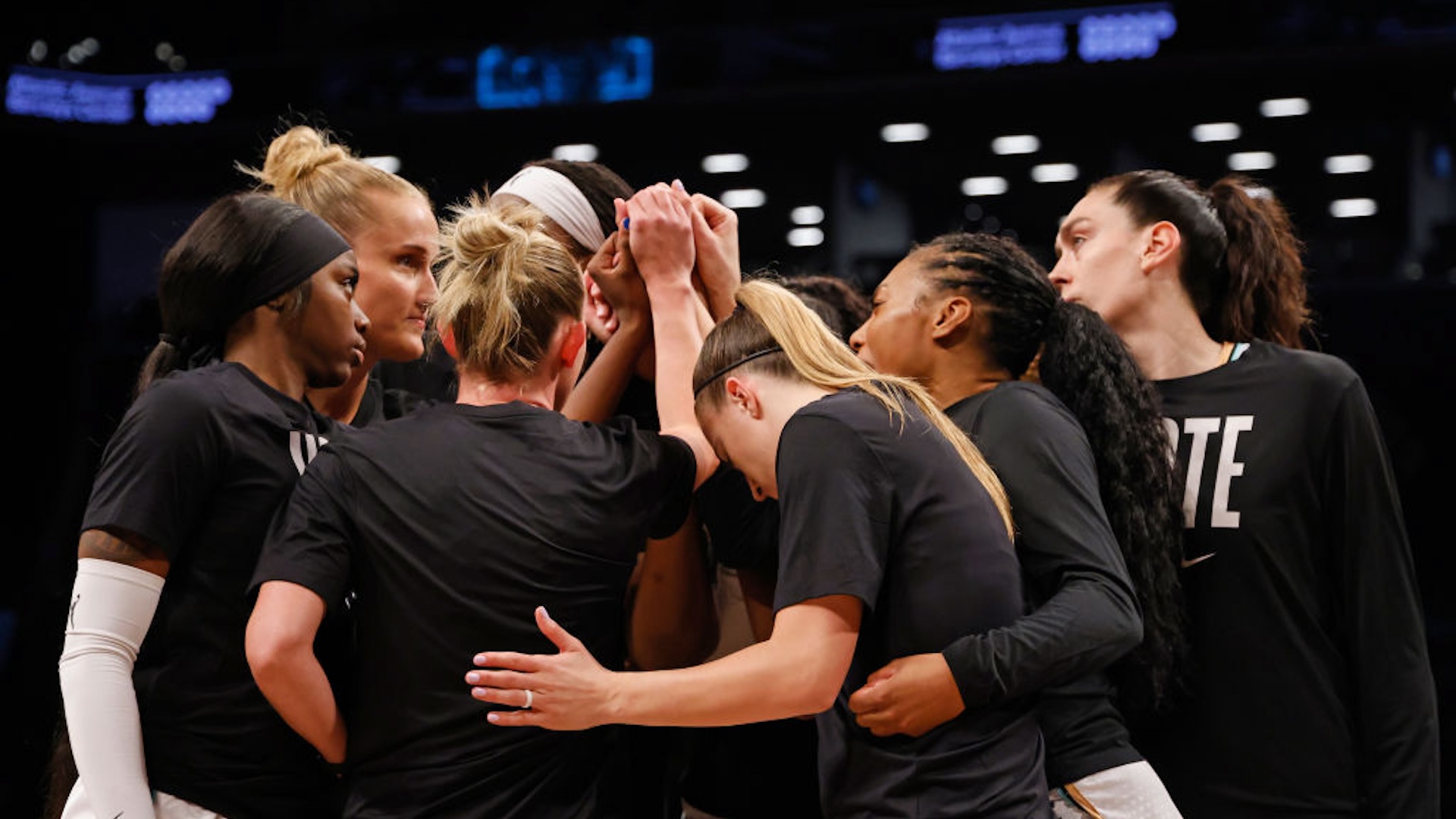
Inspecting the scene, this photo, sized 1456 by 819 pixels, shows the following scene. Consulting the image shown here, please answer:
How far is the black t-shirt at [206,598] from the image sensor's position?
6.19ft

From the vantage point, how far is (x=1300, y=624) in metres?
2.56

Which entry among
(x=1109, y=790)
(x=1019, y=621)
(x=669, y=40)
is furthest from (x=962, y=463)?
(x=669, y=40)

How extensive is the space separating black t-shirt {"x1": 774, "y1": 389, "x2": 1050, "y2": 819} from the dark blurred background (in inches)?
316

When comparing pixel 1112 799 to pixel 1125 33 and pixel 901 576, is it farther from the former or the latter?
pixel 1125 33

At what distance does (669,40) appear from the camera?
11234 millimetres

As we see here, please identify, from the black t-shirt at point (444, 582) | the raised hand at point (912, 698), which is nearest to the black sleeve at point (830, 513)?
the raised hand at point (912, 698)

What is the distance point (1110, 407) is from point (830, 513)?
0.83 m

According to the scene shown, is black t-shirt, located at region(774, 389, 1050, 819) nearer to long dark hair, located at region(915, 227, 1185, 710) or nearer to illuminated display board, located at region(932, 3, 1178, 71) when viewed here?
long dark hair, located at region(915, 227, 1185, 710)

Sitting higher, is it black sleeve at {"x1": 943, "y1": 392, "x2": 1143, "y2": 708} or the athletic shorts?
black sleeve at {"x1": 943, "y1": 392, "x2": 1143, "y2": 708}

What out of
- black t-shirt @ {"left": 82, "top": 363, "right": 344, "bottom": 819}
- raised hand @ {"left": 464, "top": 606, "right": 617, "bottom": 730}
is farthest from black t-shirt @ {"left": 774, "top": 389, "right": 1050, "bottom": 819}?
black t-shirt @ {"left": 82, "top": 363, "right": 344, "bottom": 819}

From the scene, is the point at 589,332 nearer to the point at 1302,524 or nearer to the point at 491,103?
the point at 1302,524

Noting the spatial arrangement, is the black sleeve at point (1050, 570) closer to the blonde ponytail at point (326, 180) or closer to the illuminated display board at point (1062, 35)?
the blonde ponytail at point (326, 180)

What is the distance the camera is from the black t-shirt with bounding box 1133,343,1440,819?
8.17 ft

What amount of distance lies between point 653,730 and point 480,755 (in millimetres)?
632
